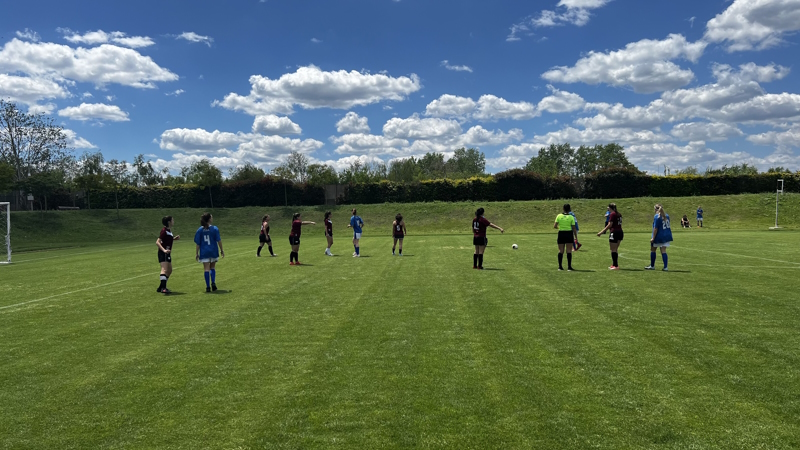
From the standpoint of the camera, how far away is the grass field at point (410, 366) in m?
4.54

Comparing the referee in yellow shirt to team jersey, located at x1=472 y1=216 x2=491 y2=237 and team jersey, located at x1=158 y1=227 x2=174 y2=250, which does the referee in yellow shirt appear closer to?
team jersey, located at x1=472 y1=216 x2=491 y2=237

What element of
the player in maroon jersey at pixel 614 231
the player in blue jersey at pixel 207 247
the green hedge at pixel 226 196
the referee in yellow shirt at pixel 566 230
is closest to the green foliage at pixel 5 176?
the green hedge at pixel 226 196

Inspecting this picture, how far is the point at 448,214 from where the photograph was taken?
50.3 metres

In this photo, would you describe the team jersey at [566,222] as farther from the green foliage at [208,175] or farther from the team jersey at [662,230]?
the green foliage at [208,175]

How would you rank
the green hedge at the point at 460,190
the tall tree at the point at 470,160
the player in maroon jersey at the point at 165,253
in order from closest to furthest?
the player in maroon jersey at the point at 165,253
the green hedge at the point at 460,190
the tall tree at the point at 470,160

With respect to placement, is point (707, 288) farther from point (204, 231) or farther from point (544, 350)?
point (204, 231)

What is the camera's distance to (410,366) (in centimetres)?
633

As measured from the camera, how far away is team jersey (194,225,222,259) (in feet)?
Result: 41.0

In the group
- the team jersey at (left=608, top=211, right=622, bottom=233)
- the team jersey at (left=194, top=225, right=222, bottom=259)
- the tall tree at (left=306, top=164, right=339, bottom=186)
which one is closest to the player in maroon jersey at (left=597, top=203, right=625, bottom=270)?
the team jersey at (left=608, top=211, right=622, bottom=233)

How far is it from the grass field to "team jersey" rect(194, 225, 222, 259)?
1050 mm

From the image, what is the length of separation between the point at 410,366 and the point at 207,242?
26.9ft

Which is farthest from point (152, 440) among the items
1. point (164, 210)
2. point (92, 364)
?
point (164, 210)

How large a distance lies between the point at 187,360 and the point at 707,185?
199ft

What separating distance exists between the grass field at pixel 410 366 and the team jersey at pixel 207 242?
3.44ft
